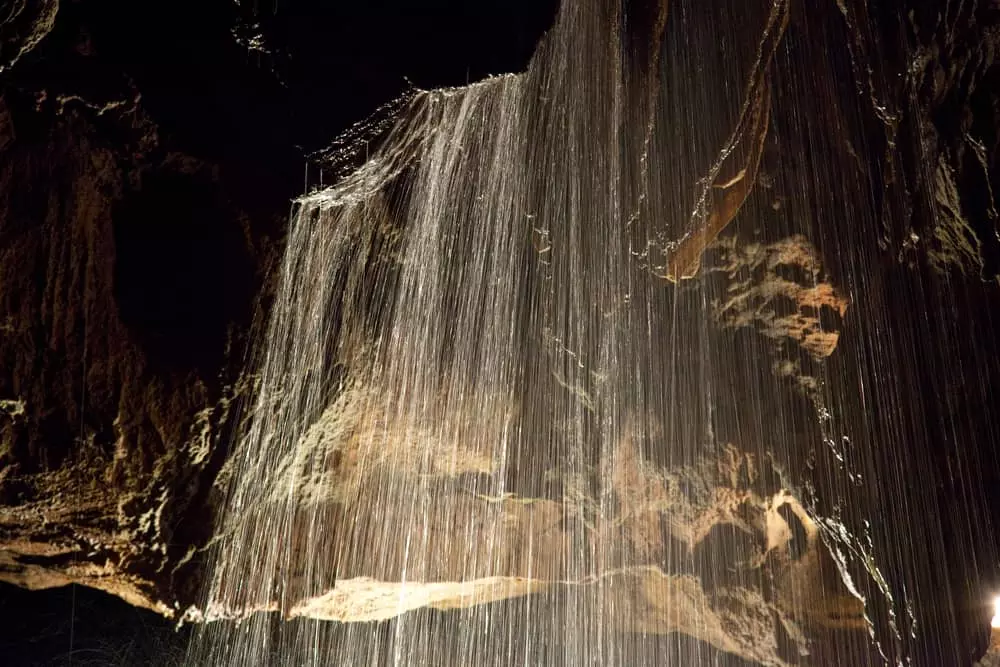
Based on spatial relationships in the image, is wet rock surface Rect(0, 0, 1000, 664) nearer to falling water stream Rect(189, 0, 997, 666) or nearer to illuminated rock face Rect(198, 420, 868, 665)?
falling water stream Rect(189, 0, 997, 666)

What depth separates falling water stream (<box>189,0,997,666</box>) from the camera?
19.4ft

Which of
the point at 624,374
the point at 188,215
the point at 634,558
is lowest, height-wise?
the point at 634,558

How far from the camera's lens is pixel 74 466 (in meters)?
4.76

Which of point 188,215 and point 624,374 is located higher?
point 188,215

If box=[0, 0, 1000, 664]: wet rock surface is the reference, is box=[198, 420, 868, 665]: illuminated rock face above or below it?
below

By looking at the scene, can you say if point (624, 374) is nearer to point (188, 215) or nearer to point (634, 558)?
point (634, 558)

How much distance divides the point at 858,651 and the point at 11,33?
9326mm

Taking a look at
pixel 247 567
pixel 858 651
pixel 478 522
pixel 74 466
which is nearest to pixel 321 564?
pixel 247 567

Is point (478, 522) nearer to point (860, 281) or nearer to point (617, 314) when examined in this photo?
point (617, 314)

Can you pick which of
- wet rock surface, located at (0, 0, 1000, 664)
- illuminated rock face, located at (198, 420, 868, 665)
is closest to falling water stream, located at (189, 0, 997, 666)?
illuminated rock face, located at (198, 420, 868, 665)

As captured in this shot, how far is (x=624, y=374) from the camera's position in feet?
24.7

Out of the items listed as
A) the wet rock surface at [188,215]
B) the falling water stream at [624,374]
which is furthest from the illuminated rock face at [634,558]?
the wet rock surface at [188,215]

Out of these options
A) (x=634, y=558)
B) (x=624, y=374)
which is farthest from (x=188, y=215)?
(x=634, y=558)

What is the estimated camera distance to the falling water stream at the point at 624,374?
590 centimetres
